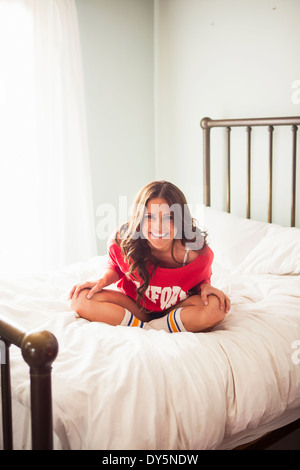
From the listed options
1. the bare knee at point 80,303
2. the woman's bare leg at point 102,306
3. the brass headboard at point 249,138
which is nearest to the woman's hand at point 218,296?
the woman's bare leg at point 102,306

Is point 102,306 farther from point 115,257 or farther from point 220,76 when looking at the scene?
point 220,76

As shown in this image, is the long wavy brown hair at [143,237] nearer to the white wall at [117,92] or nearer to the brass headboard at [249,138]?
the brass headboard at [249,138]

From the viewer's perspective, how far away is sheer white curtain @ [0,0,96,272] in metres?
2.55

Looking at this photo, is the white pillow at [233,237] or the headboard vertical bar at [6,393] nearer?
the headboard vertical bar at [6,393]

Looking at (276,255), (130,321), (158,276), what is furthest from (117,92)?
(130,321)

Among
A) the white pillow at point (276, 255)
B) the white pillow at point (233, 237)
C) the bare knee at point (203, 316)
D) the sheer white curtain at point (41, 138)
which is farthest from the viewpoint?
the sheer white curtain at point (41, 138)

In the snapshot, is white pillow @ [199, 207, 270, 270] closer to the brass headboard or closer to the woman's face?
the brass headboard

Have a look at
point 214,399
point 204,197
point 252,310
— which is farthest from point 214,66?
point 214,399

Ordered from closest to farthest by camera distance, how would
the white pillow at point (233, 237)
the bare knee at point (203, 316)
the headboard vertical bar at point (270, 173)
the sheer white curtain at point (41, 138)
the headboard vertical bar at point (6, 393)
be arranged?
the headboard vertical bar at point (6, 393)
the bare knee at point (203, 316)
the white pillow at point (233, 237)
the headboard vertical bar at point (270, 173)
the sheer white curtain at point (41, 138)

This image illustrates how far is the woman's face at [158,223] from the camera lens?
1.50m

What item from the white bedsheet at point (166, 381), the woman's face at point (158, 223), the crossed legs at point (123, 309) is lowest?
the white bedsheet at point (166, 381)

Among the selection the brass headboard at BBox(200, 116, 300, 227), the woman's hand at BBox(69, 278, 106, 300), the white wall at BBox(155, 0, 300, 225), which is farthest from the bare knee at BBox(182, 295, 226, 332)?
the white wall at BBox(155, 0, 300, 225)

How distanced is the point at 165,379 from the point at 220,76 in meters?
1.97

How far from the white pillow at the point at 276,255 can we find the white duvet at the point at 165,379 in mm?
315
